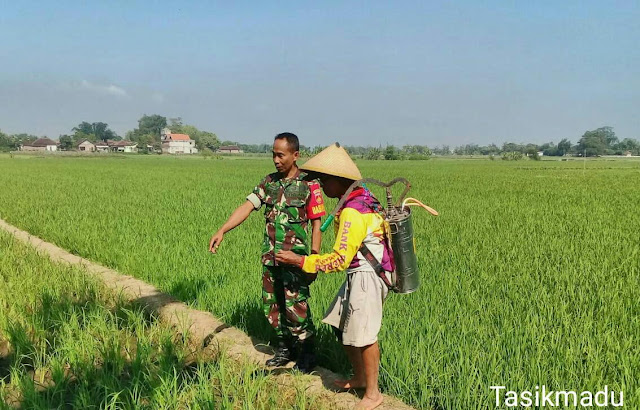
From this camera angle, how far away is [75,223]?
7617 millimetres

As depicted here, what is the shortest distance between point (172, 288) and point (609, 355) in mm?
3497

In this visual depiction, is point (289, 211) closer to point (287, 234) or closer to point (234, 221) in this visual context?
point (287, 234)

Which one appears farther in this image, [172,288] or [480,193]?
[480,193]

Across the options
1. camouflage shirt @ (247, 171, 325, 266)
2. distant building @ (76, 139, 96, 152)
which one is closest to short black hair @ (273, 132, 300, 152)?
camouflage shirt @ (247, 171, 325, 266)

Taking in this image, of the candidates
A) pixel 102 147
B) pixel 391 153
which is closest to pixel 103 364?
pixel 391 153

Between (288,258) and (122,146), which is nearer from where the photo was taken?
(288,258)

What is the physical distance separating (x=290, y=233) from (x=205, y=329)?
4.23ft

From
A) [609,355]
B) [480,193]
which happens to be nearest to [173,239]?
[609,355]

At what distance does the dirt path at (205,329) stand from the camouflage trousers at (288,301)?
26cm

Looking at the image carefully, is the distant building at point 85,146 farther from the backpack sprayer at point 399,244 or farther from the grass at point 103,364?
the backpack sprayer at point 399,244

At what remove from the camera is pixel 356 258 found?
215 cm

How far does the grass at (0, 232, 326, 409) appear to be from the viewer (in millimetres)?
2311

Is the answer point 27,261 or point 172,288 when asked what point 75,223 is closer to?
point 27,261

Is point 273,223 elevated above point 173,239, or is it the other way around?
point 273,223
